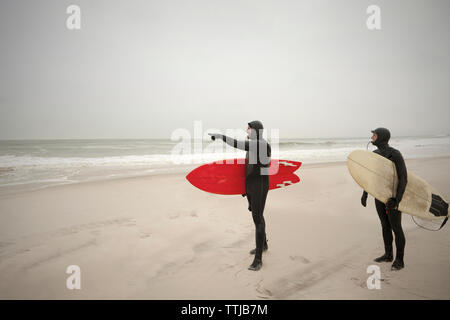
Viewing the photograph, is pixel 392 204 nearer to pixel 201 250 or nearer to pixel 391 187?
pixel 391 187

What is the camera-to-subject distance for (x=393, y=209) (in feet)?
8.91

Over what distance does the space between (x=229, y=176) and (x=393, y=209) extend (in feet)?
7.69

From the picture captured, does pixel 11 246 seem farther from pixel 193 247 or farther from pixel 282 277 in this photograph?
pixel 282 277

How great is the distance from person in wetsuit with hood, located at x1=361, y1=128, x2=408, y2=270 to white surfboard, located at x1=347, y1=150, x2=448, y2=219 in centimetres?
13

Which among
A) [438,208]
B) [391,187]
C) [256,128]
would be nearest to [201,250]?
[256,128]

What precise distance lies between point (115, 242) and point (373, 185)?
409 cm

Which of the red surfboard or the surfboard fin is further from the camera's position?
the red surfboard

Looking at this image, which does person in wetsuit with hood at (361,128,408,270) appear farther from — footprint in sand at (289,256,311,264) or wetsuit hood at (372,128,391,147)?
footprint in sand at (289,256,311,264)

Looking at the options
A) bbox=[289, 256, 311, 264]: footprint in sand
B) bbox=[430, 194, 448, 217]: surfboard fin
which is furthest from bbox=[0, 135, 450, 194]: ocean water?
bbox=[430, 194, 448, 217]: surfboard fin

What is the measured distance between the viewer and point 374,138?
291cm

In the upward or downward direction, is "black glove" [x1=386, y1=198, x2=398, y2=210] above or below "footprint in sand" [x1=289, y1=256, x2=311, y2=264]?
above

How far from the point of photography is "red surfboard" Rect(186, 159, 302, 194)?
3.75m

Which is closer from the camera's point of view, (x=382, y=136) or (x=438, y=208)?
(x=382, y=136)
